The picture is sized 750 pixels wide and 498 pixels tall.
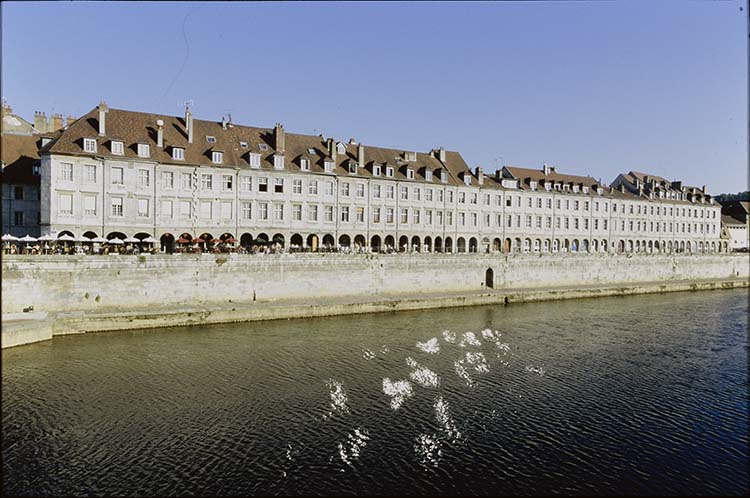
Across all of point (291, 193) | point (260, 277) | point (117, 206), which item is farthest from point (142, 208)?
point (291, 193)

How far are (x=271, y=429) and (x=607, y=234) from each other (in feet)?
237

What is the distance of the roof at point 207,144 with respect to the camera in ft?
148

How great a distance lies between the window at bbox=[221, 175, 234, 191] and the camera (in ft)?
162

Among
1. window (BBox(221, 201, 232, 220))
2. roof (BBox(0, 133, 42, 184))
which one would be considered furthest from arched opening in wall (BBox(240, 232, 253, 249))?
roof (BBox(0, 133, 42, 184))

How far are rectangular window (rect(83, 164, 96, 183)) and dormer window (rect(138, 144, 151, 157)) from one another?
151 inches

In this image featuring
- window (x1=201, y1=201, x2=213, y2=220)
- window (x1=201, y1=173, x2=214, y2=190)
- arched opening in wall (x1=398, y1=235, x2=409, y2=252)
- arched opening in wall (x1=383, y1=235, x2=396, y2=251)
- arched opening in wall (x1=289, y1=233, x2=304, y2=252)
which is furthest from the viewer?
arched opening in wall (x1=398, y1=235, x2=409, y2=252)

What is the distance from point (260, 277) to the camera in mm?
43625

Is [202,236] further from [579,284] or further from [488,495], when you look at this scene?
[579,284]

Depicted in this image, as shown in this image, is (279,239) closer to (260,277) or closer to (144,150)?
(260,277)

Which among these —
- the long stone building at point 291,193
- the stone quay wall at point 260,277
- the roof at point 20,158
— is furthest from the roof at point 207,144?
the stone quay wall at point 260,277

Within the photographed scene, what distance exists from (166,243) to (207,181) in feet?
21.8

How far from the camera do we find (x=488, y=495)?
15.7 meters

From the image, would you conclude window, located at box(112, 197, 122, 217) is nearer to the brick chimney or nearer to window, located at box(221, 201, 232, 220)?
window, located at box(221, 201, 232, 220)

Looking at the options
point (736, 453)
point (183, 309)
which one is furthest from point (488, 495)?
point (183, 309)
